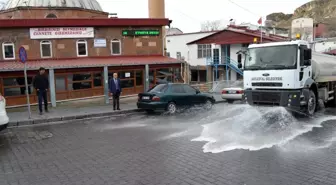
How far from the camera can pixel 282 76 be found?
11.1 m

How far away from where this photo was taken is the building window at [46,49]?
1975 cm

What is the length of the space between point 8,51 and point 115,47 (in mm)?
6683

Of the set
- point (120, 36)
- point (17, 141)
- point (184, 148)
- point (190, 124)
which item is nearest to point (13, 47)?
point (120, 36)

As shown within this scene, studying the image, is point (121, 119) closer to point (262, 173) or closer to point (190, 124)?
point (190, 124)

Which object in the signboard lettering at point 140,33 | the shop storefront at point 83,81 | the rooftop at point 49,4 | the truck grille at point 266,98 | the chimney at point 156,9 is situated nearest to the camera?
the truck grille at point 266,98

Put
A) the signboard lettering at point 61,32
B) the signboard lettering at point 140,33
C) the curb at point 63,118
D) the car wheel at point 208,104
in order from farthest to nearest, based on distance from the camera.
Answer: the signboard lettering at point 140,33 → the signboard lettering at point 61,32 → the car wheel at point 208,104 → the curb at point 63,118

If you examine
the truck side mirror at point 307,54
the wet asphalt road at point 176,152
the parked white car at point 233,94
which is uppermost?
the truck side mirror at point 307,54

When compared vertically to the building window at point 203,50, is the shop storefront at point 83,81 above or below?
below

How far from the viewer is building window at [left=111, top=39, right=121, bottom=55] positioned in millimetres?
21781

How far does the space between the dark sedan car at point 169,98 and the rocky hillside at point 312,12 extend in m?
77.0

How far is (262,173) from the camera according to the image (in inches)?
232

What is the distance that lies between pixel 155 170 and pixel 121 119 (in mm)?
7110

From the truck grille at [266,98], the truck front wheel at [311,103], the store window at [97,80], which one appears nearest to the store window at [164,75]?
the store window at [97,80]

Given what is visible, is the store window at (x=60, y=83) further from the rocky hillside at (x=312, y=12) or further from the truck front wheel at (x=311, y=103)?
the rocky hillside at (x=312, y=12)
